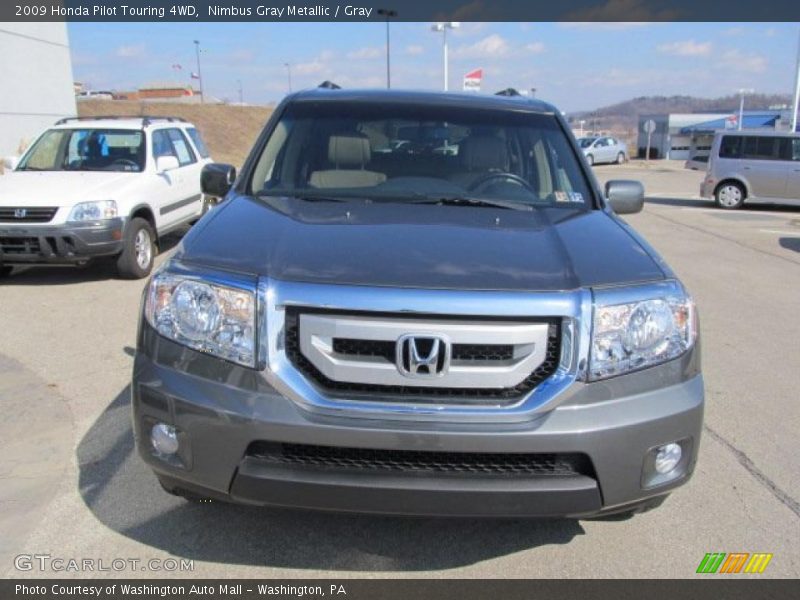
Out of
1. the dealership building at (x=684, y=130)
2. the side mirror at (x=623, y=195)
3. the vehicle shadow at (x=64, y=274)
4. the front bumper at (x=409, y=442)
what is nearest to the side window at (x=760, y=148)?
the vehicle shadow at (x=64, y=274)

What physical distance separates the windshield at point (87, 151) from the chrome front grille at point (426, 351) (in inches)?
269

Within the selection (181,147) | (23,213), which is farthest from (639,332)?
(181,147)

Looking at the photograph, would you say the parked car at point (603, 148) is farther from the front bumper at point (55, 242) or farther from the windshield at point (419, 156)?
the windshield at point (419, 156)

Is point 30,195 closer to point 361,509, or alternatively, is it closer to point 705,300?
point 361,509

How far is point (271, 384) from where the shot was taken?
7.50 feet

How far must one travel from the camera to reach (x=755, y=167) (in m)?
16.8

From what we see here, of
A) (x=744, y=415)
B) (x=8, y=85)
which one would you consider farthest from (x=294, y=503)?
(x=8, y=85)

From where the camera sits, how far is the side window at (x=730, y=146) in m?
16.8

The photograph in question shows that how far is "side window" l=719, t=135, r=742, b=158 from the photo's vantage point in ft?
55.2

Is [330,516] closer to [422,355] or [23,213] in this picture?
[422,355]

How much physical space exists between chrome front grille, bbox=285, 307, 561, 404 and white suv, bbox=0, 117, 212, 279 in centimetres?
582

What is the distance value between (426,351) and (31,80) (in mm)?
18152

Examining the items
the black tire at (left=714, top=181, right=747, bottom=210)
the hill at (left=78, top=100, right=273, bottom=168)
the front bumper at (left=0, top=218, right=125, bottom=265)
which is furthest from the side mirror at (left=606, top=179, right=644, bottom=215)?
the hill at (left=78, top=100, right=273, bottom=168)

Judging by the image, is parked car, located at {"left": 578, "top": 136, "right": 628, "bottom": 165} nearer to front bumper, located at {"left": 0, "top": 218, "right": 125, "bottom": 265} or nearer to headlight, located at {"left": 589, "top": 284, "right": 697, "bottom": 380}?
front bumper, located at {"left": 0, "top": 218, "right": 125, "bottom": 265}
